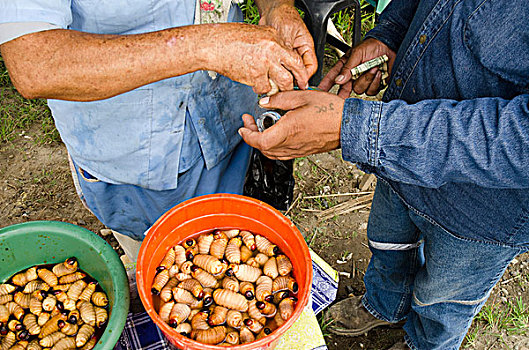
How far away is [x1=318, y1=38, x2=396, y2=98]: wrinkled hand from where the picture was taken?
6.38ft

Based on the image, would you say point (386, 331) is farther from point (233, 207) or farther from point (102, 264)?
point (102, 264)

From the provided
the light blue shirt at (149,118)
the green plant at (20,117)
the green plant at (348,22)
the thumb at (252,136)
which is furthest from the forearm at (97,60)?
the green plant at (348,22)

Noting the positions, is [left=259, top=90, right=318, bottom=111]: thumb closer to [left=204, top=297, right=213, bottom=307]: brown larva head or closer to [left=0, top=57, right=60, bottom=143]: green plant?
[left=204, top=297, right=213, bottom=307]: brown larva head

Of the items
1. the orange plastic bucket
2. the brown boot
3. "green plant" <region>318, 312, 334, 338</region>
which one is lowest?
"green plant" <region>318, 312, 334, 338</region>

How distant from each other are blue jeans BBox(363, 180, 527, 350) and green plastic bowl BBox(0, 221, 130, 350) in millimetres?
1151

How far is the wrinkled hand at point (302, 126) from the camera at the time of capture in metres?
1.43

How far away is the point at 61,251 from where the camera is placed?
1.61 metres

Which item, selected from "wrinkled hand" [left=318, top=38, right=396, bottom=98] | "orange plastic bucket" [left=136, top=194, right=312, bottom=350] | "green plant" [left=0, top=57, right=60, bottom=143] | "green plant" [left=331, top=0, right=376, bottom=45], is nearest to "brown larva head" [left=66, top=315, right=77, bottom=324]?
"orange plastic bucket" [left=136, top=194, right=312, bottom=350]

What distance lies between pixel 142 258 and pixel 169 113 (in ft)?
1.80

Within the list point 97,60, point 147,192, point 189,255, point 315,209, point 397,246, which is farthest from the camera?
point 315,209

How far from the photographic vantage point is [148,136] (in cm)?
166

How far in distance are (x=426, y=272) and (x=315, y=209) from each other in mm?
1453

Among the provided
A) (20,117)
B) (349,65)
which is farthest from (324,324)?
(20,117)

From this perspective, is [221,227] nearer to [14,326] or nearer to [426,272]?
[14,326]
